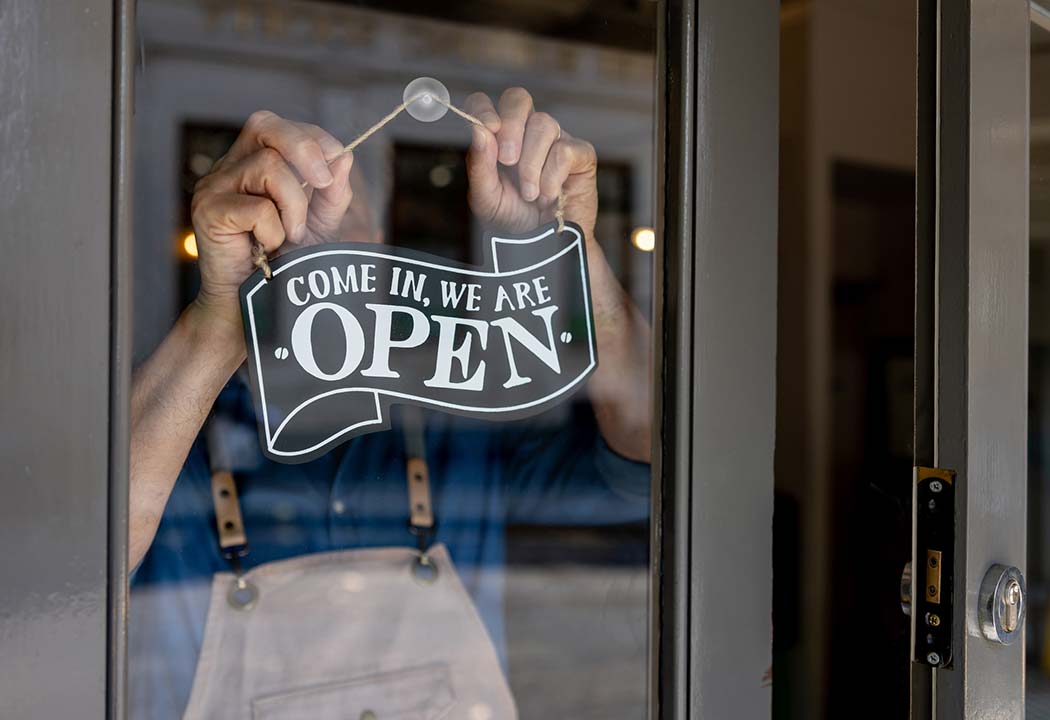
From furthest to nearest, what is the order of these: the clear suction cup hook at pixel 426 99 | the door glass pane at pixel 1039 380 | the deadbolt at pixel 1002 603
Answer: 1. the door glass pane at pixel 1039 380
2. the deadbolt at pixel 1002 603
3. the clear suction cup hook at pixel 426 99

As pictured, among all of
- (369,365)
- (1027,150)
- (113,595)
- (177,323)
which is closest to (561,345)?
(369,365)

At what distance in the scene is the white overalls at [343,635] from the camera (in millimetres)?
942

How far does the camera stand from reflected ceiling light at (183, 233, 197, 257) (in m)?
0.78

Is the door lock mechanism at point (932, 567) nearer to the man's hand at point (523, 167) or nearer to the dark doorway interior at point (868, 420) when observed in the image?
the man's hand at point (523, 167)

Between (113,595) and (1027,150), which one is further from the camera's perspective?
(1027,150)

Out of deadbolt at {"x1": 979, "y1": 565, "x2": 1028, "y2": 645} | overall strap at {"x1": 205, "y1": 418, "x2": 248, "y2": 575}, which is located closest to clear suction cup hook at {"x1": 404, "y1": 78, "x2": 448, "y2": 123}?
overall strap at {"x1": 205, "y1": 418, "x2": 248, "y2": 575}

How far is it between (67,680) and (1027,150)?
1202mm

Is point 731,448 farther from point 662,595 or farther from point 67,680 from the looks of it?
point 67,680

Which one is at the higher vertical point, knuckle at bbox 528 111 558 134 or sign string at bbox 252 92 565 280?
knuckle at bbox 528 111 558 134

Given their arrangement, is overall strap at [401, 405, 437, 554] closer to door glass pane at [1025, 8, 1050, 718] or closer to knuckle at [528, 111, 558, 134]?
knuckle at [528, 111, 558, 134]

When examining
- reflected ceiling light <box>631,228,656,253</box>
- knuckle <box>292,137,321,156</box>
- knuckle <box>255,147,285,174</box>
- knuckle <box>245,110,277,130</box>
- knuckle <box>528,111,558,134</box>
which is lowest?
reflected ceiling light <box>631,228,656,253</box>

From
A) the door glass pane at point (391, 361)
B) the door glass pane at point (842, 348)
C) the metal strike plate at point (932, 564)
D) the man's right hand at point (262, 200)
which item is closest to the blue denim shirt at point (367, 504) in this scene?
the door glass pane at point (391, 361)

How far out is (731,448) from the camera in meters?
1.02

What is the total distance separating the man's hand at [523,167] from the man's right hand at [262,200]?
0.51ft
